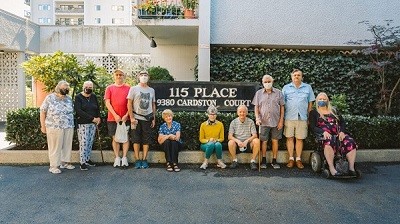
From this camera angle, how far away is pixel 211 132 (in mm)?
7188

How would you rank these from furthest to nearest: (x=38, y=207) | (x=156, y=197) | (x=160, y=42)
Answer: (x=160, y=42)
(x=156, y=197)
(x=38, y=207)

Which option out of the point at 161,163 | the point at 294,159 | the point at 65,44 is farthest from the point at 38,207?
the point at 65,44

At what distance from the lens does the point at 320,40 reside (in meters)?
10.9

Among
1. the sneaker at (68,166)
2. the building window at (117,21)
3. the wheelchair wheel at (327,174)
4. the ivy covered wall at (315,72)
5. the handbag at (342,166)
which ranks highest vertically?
the building window at (117,21)

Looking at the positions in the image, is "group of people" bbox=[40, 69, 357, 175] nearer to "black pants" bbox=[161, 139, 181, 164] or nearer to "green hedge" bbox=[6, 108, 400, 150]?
"black pants" bbox=[161, 139, 181, 164]

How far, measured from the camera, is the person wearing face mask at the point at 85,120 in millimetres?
6898

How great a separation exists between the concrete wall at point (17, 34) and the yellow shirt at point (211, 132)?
9.89m

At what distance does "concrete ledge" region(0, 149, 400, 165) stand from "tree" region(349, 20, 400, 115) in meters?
2.13

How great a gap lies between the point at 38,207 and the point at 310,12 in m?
8.97

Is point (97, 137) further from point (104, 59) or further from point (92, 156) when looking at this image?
point (104, 59)

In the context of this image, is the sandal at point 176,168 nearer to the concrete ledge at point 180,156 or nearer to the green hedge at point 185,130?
the concrete ledge at point 180,156

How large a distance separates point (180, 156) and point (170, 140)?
61 cm

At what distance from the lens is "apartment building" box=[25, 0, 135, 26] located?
5559 centimetres

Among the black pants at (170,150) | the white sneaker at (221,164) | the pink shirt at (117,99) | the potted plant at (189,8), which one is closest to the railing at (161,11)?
the potted plant at (189,8)
